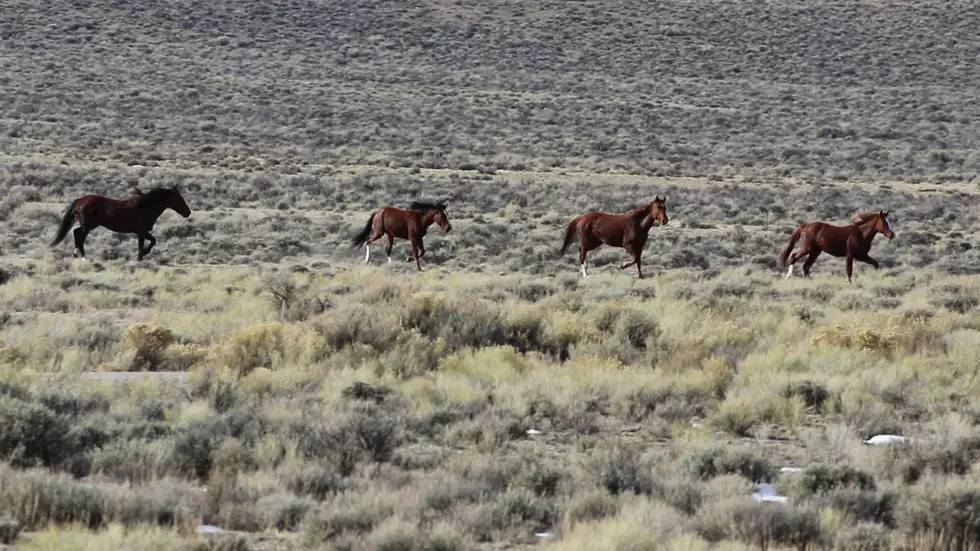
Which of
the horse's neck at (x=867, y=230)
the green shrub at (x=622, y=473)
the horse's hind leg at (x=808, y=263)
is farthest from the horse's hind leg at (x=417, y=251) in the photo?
the green shrub at (x=622, y=473)

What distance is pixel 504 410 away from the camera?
32.1ft

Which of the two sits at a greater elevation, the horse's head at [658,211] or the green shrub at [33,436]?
the horse's head at [658,211]

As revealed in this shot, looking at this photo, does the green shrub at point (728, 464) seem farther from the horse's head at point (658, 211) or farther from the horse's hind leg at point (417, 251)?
the horse's hind leg at point (417, 251)

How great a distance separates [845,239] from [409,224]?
7.49 metres

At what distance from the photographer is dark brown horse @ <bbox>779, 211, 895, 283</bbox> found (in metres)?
20.6

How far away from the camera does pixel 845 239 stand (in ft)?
68.2

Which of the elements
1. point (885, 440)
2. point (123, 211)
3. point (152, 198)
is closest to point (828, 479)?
point (885, 440)

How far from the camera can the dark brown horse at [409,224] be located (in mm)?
21859

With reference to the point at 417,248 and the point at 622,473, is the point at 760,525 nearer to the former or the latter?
the point at 622,473

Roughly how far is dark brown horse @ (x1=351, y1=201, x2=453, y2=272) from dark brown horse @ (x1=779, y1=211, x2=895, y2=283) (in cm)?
598

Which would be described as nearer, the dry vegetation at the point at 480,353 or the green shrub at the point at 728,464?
the dry vegetation at the point at 480,353

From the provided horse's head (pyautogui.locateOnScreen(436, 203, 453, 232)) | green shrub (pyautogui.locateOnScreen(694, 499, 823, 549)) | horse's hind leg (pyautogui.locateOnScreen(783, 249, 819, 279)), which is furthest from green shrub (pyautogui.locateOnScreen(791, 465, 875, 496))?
horse's head (pyautogui.locateOnScreen(436, 203, 453, 232))

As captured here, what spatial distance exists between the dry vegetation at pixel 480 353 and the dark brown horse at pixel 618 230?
583 millimetres

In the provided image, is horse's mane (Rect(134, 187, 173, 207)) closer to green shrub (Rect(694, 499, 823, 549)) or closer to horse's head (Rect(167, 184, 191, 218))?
horse's head (Rect(167, 184, 191, 218))
